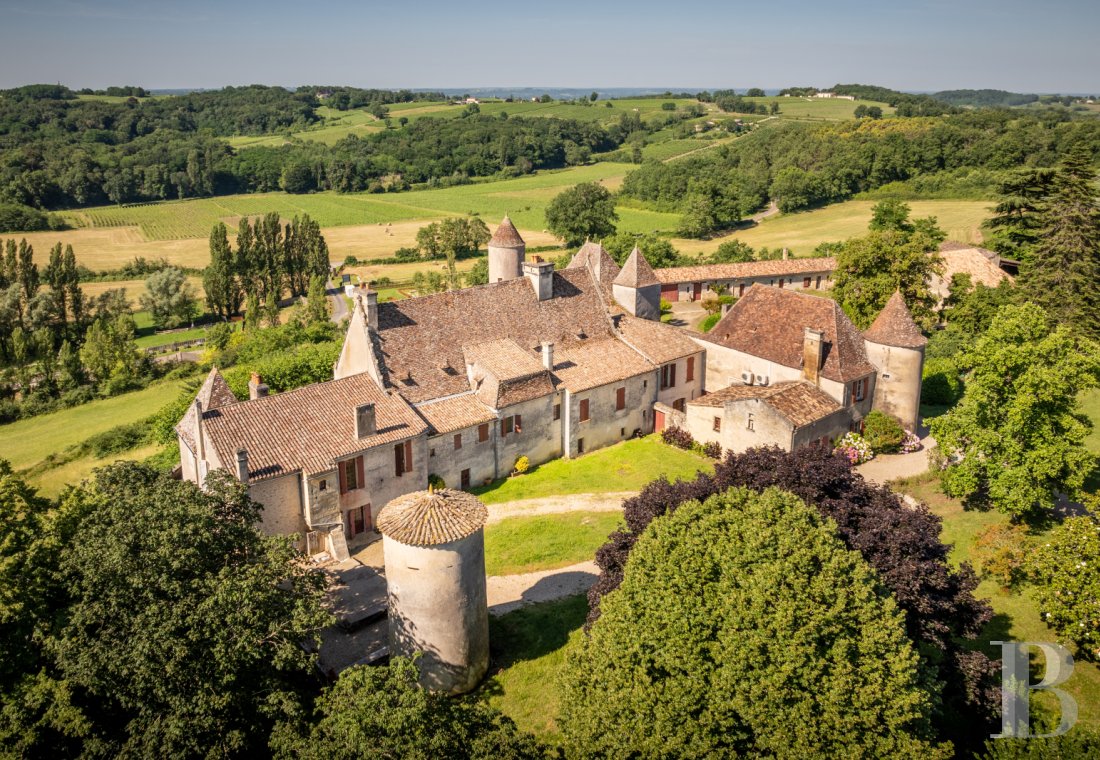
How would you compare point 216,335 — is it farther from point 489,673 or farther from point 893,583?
point 893,583

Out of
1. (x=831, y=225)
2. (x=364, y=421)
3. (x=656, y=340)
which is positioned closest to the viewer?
(x=364, y=421)

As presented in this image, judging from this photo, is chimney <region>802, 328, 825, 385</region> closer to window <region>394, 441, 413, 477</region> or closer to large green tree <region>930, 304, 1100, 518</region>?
large green tree <region>930, 304, 1100, 518</region>

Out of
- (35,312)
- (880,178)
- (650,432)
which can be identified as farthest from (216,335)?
(880,178)

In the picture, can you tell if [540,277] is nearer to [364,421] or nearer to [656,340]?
[656,340]

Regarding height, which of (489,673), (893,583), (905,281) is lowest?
(489,673)

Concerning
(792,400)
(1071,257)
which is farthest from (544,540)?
(1071,257)

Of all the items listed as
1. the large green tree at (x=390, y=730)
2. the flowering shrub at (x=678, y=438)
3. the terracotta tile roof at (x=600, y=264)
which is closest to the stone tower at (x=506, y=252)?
the terracotta tile roof at (x=600, y=264)
